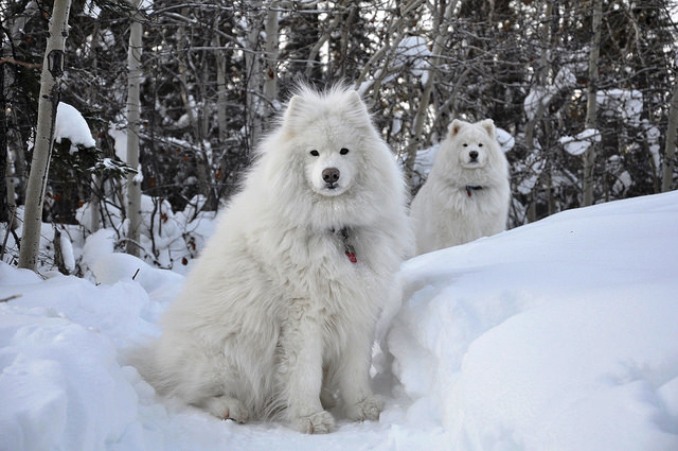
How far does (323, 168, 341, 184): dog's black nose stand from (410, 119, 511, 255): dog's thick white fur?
13.5 ft

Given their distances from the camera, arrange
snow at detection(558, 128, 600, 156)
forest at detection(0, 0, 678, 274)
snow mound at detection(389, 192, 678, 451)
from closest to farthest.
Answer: snow mound at detection(389, 192, 678, 451), forest at detection(0, 0, 678, 274), snow at detection(558, 128, 600, 156)

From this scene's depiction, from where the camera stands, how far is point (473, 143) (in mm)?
7672

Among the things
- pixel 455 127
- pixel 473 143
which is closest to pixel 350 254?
pixel 473 143

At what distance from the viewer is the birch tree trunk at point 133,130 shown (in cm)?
767

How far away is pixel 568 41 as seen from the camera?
42.8 feet

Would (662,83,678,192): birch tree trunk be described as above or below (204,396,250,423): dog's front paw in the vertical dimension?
→ above

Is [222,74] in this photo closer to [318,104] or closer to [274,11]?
[274,11]

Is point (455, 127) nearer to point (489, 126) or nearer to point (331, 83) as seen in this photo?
point (489, 126)

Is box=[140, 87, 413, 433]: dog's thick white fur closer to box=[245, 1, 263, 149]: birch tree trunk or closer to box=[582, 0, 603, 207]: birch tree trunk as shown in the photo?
box=[245, 1, 263, 149]: birch tree trunk

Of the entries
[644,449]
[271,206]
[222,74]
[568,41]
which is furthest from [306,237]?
[568,41]

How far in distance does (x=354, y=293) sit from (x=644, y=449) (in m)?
1.88

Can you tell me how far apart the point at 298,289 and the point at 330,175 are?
2.25ft

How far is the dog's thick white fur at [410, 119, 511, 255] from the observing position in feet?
24.5

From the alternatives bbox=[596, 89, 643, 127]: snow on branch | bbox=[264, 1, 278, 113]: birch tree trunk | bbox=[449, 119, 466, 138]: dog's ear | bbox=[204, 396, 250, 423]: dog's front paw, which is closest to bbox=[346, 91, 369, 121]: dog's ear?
bbox=[204, 396, 250, 423]: dog's front paw
